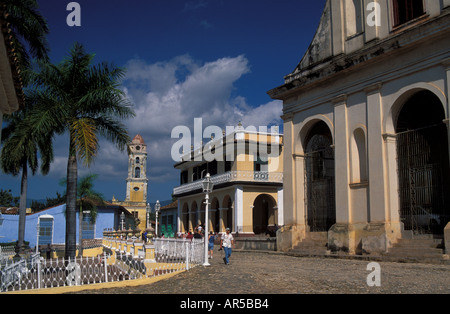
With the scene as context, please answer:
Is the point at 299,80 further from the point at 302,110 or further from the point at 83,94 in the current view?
the point at 83,94

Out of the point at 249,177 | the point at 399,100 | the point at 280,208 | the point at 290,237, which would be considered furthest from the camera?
the point at 280,208

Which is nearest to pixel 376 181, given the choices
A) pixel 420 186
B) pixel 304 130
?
pixel 420 186

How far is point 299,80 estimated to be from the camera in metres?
18.8

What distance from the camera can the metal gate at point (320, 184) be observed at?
18.8 meters

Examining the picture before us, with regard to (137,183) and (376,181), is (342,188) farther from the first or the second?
(137,183)

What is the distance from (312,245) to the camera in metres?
18.0

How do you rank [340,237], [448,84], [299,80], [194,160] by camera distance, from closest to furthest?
[448,84] < [340,237] < [299,80] < [194,160]

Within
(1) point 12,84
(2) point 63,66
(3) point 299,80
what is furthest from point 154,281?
(3) point 299,80

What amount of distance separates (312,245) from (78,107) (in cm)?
1021

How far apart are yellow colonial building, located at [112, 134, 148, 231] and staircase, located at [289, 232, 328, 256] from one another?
172ft

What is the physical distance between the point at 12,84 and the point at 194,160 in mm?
31125

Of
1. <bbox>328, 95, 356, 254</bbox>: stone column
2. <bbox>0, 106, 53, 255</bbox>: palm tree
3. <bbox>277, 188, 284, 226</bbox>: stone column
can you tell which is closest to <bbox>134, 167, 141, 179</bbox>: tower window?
<bbox>277, 188, 284, 226</bbox>: stone column

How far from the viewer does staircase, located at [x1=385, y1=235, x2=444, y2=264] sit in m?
12.9
